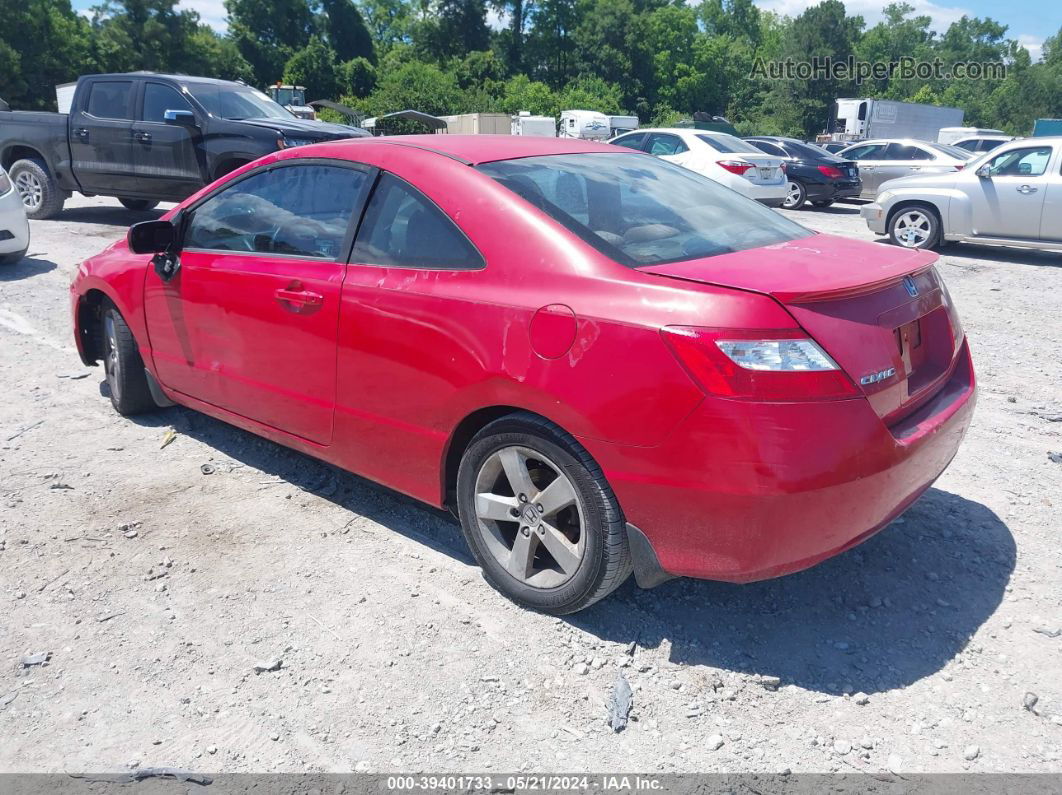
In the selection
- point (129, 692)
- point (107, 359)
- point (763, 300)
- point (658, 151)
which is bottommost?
point (129, 692)

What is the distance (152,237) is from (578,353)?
2609 mm

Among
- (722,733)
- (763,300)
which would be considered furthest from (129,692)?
(763,300)

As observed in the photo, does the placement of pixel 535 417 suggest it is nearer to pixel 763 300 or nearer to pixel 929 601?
pixel 763 300

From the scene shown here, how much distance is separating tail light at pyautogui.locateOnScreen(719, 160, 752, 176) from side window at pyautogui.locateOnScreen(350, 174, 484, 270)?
1264cm

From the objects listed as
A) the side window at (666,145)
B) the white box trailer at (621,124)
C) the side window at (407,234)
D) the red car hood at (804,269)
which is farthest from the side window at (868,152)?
the white box trailer at (621,124)

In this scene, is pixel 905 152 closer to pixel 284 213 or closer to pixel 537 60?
pixel 284 213

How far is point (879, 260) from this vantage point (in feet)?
10.1

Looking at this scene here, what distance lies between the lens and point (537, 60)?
3051 inches

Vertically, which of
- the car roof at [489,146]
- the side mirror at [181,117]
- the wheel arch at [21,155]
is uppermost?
the side mirror at [181,117]

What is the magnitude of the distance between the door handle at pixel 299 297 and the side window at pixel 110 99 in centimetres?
903

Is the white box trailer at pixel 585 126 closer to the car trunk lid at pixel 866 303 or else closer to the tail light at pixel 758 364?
the car trunk lid at pixel 866 303

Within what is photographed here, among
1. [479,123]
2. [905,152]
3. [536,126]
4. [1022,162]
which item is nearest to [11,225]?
[1022,162]

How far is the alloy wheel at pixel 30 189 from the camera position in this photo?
1231 centimetres

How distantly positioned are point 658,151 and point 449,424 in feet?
45.2
